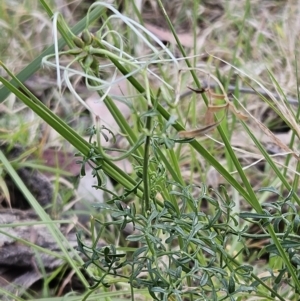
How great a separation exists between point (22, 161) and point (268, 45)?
0.75 meters

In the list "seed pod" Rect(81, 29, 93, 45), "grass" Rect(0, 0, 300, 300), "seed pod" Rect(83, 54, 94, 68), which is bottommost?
"grass" Rect(0, 0, 300, 300)

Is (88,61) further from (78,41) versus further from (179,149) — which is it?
(179,149)

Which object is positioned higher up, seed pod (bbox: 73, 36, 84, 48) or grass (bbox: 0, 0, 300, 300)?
seed pod (bbox: 73, 36, 84, 48)

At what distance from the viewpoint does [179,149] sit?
32.3 inches

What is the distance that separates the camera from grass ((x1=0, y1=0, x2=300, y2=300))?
458 millimetres

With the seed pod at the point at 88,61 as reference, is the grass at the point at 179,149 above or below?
below

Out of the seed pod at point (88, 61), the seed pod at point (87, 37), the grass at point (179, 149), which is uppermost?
the seed pod at point (87, 37)

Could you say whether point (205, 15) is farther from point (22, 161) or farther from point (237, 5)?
point (22, 161)

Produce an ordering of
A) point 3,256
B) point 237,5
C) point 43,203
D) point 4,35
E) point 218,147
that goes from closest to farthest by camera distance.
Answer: point 3,256, point 43,203, point 218,147, point 4,35, point 237,5

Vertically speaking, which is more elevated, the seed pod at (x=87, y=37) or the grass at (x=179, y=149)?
the seed pod at (x=87, y=37)

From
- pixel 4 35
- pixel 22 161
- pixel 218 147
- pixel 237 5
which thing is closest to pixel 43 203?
pixel 22 161

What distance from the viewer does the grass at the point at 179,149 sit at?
0.46 m

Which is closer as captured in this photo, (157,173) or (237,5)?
(157,173)

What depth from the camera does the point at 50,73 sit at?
49.9 inches
